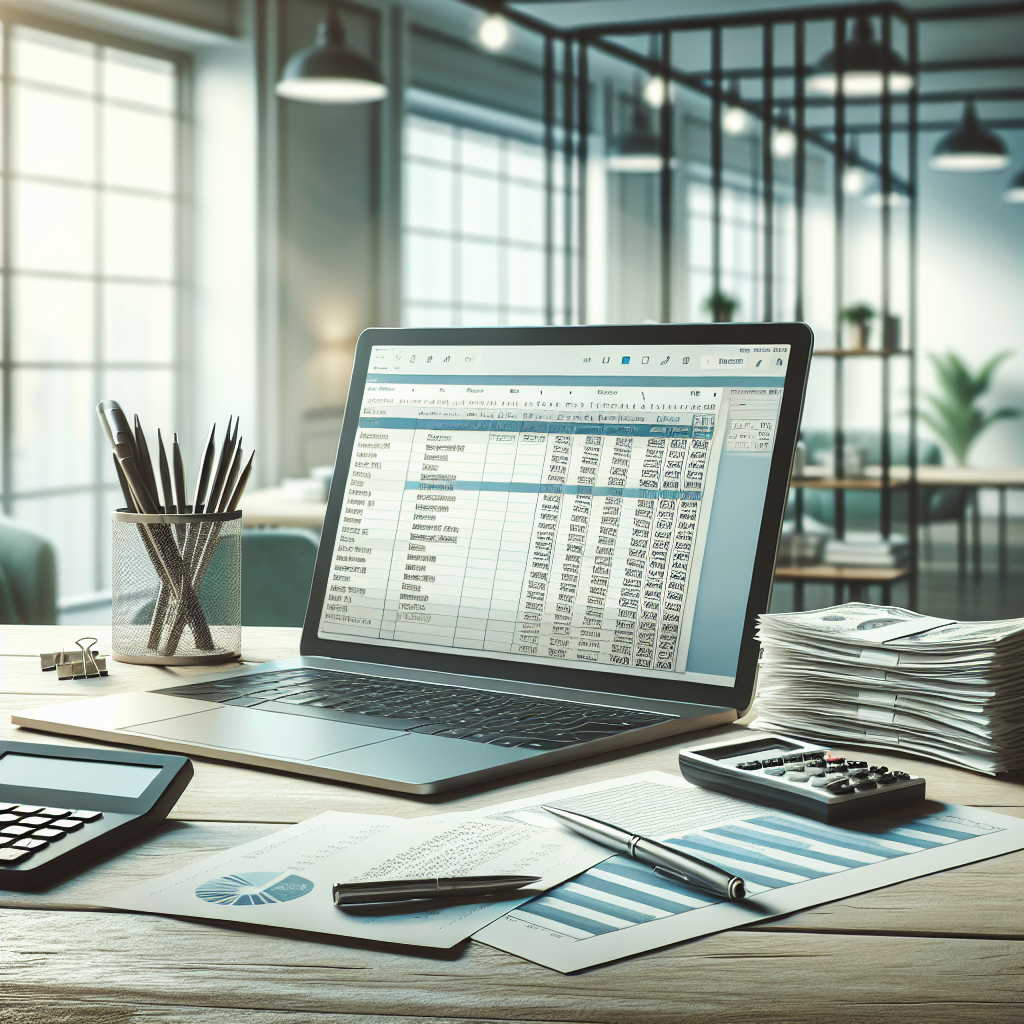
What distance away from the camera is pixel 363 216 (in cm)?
609

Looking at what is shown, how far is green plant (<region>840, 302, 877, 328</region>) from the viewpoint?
4637mm

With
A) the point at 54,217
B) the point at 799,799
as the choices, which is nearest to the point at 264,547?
the point at 799,799

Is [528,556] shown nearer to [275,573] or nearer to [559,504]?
[559,504]

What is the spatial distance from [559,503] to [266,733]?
31 cm

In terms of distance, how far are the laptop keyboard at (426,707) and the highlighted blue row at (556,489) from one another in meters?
0.17

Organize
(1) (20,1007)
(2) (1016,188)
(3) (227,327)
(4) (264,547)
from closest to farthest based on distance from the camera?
(1) (20,1007) < (4) (264,547) < (3) (227,327) < (2) (1016,188)

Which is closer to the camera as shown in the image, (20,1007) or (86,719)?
(20,1007)

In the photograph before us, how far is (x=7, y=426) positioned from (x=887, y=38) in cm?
357

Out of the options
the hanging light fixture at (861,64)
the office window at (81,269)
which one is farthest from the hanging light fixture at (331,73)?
the hanging light fixture at (861,64)

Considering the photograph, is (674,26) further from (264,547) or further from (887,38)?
(264,547)

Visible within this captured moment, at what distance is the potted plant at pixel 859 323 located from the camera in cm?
464

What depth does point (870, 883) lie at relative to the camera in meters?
0.55

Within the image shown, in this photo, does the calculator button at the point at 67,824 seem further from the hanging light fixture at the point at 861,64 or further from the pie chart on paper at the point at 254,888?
the hanging light fixture at the point at 861,64

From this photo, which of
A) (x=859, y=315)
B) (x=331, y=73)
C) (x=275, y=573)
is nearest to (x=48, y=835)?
(x=275, y=573)
